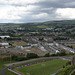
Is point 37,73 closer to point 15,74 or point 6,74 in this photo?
point 15,74

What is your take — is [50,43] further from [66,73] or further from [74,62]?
[66,73]

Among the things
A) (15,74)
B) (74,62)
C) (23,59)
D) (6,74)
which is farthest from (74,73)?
(23,59)

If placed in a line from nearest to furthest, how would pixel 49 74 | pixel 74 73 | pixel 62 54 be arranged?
1. pixel 74 73
2. pixel 49 74
3. pixel 62 54

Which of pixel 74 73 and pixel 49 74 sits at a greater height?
pixel 74 73

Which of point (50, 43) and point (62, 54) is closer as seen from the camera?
point (62, 54)

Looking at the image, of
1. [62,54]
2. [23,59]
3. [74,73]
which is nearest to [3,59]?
[23,59]

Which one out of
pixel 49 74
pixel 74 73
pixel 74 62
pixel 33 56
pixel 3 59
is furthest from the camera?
pixel 33 56

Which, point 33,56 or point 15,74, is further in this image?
point 33,56

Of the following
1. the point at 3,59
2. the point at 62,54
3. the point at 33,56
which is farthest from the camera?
the point at 62,54

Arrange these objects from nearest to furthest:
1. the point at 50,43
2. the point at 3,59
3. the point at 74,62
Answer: the point at 74,62, the point at 3,59, the point at 50,43
